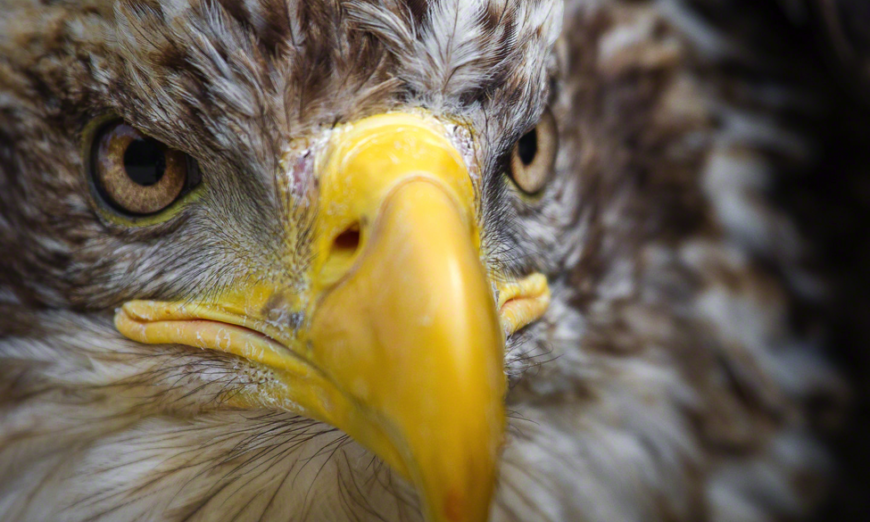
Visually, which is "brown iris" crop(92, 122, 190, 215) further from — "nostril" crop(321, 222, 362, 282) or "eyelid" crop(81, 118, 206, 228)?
"nostril" crop(321, 222, 362, 282)

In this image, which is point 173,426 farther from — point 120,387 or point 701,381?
point 701,381

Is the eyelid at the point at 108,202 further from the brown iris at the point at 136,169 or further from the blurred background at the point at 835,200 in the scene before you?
the blurred background at the point at 835,200

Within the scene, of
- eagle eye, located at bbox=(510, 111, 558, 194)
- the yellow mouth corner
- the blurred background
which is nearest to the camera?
the yellow mouth corner

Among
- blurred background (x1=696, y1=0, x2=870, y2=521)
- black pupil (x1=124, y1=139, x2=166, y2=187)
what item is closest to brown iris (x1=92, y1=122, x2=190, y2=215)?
black pupil (x1=124, y1=139, x2=166, y2=187)

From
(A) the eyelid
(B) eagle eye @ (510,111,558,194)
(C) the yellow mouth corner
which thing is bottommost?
(C) the yellow mouth corner

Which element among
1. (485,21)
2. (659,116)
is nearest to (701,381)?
(659,116)

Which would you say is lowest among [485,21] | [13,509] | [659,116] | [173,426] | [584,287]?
[13,509]

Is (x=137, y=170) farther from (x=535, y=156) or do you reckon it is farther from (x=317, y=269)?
(x=535, y=156)
